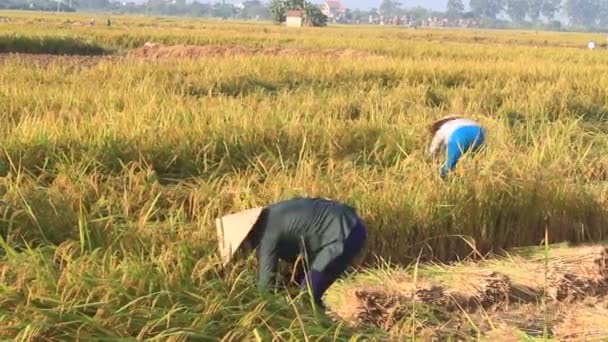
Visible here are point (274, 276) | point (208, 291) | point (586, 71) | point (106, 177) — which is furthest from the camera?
point (586, 71)

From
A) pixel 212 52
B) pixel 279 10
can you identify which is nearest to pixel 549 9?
pixel 279 10

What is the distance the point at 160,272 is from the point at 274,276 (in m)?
0.47

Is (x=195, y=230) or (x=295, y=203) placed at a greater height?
(x=295, y=203)

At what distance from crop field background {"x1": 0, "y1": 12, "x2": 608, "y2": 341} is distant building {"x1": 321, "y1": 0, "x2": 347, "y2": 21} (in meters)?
126

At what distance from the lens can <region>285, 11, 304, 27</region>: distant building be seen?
55875 mm

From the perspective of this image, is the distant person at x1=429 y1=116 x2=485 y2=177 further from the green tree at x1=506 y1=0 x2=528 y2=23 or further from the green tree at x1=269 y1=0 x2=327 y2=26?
the green tree at x1=506 y1=0 x2=528 y2=23

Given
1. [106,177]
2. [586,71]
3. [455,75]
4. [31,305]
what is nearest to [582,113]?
[455,75]

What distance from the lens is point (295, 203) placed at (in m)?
2.82

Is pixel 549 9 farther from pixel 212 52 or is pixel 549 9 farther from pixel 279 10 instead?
pixel 212 52

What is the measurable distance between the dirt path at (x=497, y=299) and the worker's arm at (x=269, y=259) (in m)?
0.34

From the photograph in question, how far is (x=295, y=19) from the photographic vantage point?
186ft

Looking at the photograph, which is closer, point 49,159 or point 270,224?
point 270,224

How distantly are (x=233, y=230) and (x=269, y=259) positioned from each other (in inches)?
7.6

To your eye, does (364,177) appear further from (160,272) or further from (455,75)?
(455,75)
